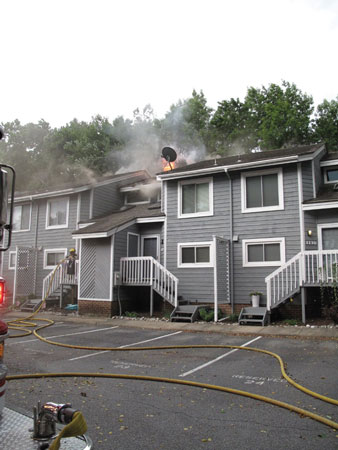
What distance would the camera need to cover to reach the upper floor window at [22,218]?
68.5 ft

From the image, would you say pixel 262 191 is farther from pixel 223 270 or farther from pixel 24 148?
pixel 24 148

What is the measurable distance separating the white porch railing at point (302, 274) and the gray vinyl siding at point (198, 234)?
8.60 feet

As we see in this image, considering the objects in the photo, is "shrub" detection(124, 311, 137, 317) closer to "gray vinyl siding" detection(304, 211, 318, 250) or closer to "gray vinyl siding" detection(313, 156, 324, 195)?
"gray vinyl siding" detection(304, 211, 318, 250)

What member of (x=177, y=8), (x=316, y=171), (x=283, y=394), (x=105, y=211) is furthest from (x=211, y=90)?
(x=283, y=394)

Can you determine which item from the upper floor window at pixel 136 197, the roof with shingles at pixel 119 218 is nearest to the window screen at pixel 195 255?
the roof with shingles at pixel 119 218

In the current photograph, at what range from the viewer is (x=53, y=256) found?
1953 cm

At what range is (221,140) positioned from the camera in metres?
35.7

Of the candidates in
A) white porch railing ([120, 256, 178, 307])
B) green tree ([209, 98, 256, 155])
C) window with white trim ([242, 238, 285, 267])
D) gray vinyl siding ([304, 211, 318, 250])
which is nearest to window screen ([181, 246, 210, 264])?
white porch railing ([120, 256, 178, 307])

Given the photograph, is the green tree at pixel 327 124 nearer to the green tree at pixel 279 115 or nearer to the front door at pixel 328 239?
the green tree at pixel 279 115

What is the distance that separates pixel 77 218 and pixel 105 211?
181 centimetres

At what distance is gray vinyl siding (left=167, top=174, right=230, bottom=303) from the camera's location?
14773 millimetres

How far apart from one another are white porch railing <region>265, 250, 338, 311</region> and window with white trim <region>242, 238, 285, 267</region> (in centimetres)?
66

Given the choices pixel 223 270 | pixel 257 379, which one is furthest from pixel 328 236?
pixel 257 379

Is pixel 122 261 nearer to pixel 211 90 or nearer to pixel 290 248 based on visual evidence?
pixel 290 248
